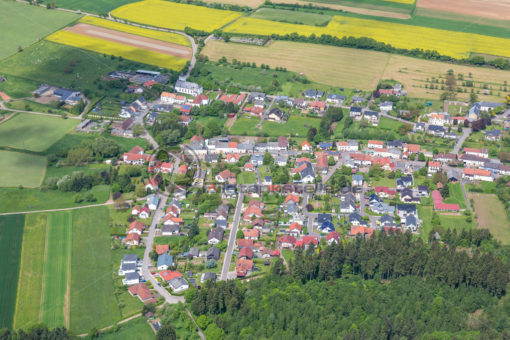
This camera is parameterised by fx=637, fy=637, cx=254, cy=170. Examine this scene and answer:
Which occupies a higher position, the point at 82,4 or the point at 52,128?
the point at 82,4

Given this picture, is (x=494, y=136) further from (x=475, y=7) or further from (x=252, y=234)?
(x=475, y=7)

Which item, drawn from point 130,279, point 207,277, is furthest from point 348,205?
point 130,279

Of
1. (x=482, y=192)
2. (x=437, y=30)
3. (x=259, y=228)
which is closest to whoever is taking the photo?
(x=259, y=228)

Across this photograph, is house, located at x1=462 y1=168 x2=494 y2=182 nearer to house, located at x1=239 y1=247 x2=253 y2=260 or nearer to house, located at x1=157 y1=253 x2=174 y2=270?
house, located at x1=239 y1=247 x2=253 y2=260

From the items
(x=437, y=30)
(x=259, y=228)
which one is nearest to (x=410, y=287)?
(x=259, y=228)

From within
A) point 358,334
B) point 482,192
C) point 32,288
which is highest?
point 482,192

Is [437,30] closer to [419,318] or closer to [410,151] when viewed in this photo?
[410,151]

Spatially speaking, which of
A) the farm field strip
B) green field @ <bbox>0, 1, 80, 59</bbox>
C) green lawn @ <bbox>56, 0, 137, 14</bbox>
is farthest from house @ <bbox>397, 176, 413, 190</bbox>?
green lawn @ <bbox>56, 0, 137, 14</bbox>

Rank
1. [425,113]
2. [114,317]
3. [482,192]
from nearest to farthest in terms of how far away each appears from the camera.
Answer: [114,317], [482,192], [425,113]
